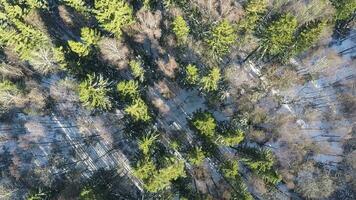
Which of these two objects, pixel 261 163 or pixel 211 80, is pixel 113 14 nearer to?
pixel 211 80

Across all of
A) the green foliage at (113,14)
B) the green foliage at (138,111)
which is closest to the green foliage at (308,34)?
the green foliage at (138,111)

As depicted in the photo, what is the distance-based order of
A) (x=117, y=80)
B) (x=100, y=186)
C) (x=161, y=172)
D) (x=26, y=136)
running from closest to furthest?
(x=161, y=172) < (x=100, y=186) < (x=117, y=80) < (x=26, y=136)

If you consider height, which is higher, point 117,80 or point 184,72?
point 117,80

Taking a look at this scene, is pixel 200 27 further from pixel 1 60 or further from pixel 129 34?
pixel 1 60

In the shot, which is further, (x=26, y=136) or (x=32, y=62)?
(x=26, y=136)

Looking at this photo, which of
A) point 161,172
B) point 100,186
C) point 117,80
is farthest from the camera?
point 117,80

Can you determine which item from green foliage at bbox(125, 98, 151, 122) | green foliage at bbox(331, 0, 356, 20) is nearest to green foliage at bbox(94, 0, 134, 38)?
green foliage at bbox(125, 98, 151, 122)

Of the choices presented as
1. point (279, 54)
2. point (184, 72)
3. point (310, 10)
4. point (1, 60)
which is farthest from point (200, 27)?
point (1, 60)

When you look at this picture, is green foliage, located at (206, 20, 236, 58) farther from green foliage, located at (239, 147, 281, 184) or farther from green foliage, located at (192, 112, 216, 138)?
green foliage, located at (239, 147, 281, 184)
